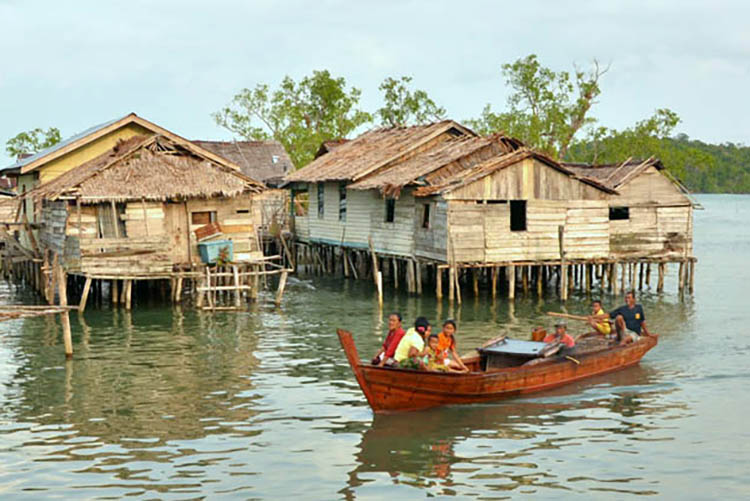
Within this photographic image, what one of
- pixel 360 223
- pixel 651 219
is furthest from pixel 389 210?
pixel 651 219

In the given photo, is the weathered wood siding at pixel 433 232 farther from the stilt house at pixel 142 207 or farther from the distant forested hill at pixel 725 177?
the distant forested hill at pixel 725 177

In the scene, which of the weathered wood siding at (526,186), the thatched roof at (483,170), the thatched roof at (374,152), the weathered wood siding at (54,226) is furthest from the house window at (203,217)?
the weathered wood siding at (526,186)

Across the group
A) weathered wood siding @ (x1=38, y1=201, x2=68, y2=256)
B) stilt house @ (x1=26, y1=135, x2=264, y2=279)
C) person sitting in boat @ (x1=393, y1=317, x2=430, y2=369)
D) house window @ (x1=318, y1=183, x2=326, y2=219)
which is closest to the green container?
stilt house @ (x1=26, y1=135, x2=264, y2=279)

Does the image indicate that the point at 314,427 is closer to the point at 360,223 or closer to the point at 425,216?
the point at 425,216

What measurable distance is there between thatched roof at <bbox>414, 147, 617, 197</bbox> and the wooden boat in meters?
10.3

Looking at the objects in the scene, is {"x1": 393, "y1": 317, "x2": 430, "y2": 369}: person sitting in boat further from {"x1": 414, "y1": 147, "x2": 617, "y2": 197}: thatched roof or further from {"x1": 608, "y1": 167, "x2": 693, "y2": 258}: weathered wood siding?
{"x1": 608, "y1": 167, "x2": 693, "y2": 258}: weathered wood siding

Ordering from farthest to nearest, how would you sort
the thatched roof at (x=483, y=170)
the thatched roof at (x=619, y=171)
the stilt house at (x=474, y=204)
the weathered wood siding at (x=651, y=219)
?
1. the weathered wood siding at (x=651, y=219)
2. the thatched roof at (x=619, y=171)
3. the stilt house at (x=474, y=204)
4. the thatched roof at (x=483, y=170)

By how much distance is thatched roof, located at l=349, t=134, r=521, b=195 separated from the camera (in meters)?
29.5

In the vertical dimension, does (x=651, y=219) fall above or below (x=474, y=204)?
below

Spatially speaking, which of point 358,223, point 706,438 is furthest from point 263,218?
point 706,438

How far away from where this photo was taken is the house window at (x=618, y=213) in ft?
106

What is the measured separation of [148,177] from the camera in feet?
87.3

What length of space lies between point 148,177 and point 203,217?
230 cm

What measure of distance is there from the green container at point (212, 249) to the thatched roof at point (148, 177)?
151 centimetres
